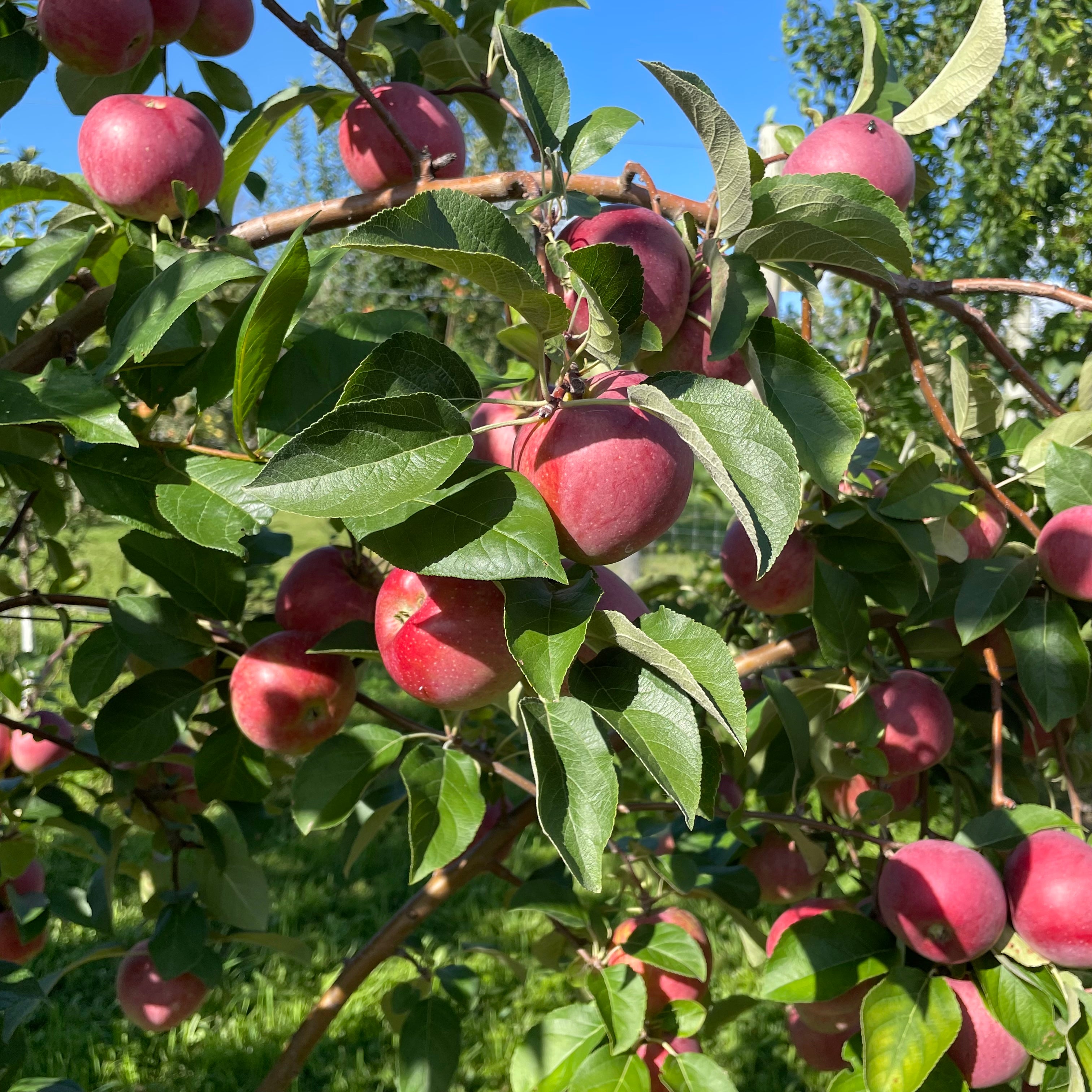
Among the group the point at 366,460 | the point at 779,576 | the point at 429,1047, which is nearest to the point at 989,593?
the point at 779,576

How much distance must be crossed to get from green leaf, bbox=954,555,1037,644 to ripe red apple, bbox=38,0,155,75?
948 millimetres

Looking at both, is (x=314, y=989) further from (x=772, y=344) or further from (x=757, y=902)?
(x=772, y=344)

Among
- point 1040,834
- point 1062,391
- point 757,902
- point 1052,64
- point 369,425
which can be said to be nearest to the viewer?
point 369,425

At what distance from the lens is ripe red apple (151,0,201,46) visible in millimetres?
934

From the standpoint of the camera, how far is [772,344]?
578 millimetres

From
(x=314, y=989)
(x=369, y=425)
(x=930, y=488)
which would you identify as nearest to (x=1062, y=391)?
(x=930, y=488)

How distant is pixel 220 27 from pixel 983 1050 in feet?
4.00

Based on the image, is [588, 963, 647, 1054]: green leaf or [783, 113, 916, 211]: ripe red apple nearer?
[783, 113, 916, 211]: ripe red apple

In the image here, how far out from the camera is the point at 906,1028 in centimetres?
79

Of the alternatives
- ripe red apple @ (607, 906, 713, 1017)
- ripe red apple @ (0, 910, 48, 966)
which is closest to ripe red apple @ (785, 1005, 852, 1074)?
ripe red apple @ (607, 906, 713, 1017)

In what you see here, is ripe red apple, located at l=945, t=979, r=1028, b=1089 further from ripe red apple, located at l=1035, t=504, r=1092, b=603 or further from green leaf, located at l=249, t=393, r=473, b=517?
green leaf, located at l=249, t=393, r=473, b=517

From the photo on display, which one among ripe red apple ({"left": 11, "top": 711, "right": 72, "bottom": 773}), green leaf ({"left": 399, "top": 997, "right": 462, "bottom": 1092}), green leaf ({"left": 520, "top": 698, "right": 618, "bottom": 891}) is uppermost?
green leaf ({"left": 520, "top": 698, "right": 618, "bottom": 891})

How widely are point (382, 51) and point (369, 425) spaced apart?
694 mm

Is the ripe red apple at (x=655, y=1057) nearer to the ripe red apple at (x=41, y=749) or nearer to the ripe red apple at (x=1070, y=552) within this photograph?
the ripe red apple at (x=1070, y=552)
